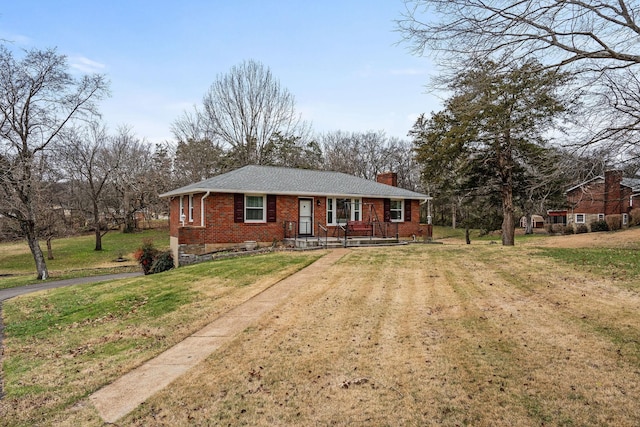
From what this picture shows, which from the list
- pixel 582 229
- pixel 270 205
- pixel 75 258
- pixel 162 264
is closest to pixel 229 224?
pixel 270 205

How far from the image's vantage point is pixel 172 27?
16062 millimetres

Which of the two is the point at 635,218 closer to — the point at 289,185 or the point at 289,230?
the point at 289,185

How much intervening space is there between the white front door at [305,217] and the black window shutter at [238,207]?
2912mm

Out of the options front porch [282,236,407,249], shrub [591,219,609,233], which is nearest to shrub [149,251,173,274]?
front porch [282,236,407,249]

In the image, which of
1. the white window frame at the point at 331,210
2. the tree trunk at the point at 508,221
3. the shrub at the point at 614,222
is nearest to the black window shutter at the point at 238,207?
the white window frame at the point at 331,210

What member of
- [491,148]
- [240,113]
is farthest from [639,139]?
[240,113]

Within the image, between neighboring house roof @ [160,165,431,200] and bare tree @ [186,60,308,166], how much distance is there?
462 inches

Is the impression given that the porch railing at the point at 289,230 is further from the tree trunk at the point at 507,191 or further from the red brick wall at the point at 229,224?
the tree trunk at the point at 507,191

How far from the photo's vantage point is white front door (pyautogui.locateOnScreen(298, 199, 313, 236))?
18.8 metres

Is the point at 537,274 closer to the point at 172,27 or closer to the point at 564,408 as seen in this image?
the point at 564,408

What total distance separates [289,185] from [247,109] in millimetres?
15544

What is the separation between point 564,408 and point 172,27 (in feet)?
58.2

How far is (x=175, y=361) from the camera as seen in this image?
16.6ft

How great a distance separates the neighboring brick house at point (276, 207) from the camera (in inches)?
656
